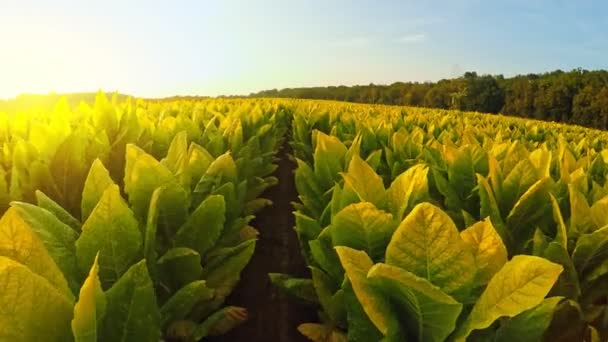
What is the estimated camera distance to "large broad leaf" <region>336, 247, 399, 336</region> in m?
1.38

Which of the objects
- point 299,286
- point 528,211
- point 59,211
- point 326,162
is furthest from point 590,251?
point 59,211

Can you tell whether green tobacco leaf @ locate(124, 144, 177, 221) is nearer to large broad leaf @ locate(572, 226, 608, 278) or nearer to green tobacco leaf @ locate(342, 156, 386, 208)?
green tobacco leaf @ locate(342, 156, 386, 208)

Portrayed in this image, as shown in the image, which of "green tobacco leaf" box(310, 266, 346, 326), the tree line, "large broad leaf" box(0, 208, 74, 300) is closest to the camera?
"large broad leaf" box(0, 208, 74, 300)

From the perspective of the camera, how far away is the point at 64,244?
1.67 metres

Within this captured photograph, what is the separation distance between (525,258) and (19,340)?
1.14 meters

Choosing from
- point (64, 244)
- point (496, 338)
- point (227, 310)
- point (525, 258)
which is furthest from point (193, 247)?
point (525, 258)

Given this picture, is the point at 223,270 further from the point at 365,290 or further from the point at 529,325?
the point at 529,325

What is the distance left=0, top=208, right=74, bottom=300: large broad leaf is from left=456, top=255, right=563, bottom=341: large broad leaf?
1.02 m

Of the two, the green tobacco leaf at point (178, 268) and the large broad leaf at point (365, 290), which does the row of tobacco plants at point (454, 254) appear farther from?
the green tobacco leaf at point (178, 268)

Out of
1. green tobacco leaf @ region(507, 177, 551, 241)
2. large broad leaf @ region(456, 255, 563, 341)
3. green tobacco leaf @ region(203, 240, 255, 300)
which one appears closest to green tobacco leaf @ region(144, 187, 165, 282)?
green tobacco leaf @ region(203, 240, 255, 300)

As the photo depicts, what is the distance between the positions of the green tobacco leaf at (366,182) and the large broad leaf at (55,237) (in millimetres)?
1005

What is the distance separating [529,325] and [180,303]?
1.12 metres

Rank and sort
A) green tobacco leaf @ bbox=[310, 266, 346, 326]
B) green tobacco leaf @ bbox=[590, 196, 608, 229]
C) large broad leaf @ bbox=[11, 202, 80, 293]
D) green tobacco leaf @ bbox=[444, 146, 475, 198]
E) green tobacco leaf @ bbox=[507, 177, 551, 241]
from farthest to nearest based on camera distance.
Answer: green tobacco leaf @ bbox=[444, 146, 475, 198] < green tobacco leaf @ bbox=[507, 177, 551, 241] < green tobacco leaf @ bbox=[310, 266, 346, 326] < green tobacco leaf @ bbox=[590, 196, 608, 229] < large broad leaf @ bbox=[11, 202, 80, 293]

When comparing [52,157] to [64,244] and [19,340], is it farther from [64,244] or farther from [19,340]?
[19,340]
